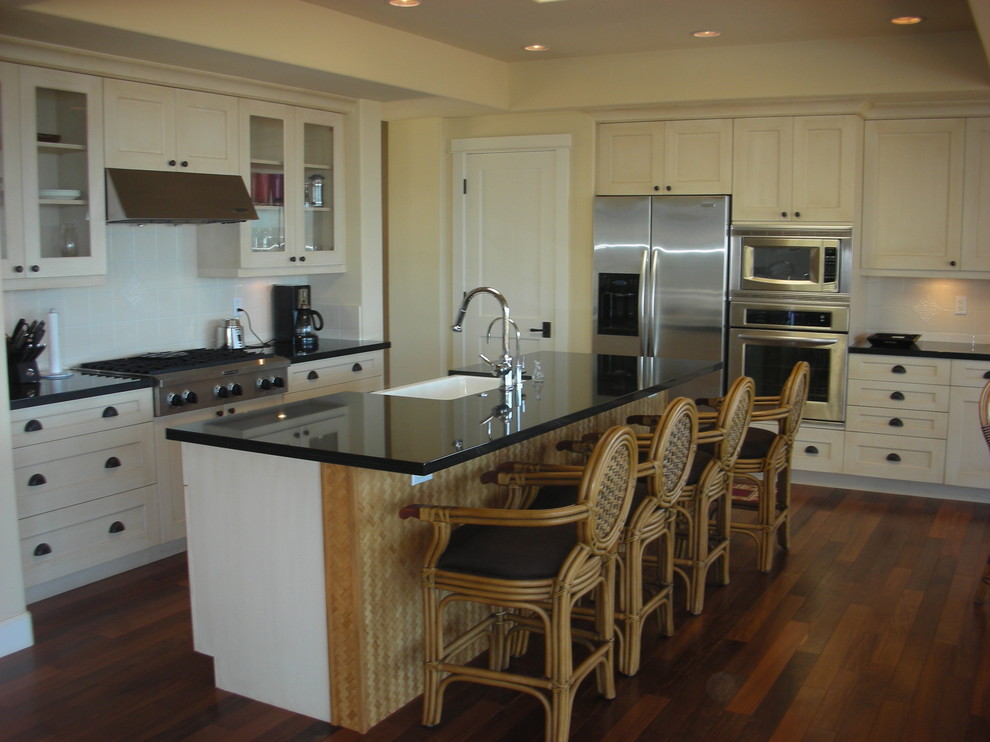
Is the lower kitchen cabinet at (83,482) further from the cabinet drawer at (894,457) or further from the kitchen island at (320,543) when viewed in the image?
the cabinet drawer at (894,457)

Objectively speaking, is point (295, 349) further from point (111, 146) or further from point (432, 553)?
point (432, 553)

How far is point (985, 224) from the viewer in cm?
555

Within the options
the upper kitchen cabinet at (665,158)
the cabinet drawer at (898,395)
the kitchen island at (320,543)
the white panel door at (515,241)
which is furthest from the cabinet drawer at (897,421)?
the kitchen island at (320,543)

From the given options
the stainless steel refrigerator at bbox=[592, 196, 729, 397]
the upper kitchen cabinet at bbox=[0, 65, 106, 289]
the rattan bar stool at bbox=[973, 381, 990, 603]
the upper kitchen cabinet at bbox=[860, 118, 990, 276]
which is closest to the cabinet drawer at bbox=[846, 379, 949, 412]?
the upper kitchen cabinet at bbox=[860, 118, 990, 276]

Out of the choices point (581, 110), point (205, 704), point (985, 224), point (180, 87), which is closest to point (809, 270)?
point (985, 224)

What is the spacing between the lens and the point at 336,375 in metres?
5.54

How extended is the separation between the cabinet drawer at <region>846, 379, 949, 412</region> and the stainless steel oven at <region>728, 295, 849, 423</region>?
8 centimetres

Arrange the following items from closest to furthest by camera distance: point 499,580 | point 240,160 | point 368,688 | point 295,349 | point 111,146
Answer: point 499,580
point 368,688
point 111,146
point 240,160
point 295,349

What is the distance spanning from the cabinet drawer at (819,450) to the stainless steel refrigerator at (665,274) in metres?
0.59

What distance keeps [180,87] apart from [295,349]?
59.6 inches

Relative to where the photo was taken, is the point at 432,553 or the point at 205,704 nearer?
the point at 432,553

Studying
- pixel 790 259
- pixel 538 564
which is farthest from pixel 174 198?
pixel 790 259

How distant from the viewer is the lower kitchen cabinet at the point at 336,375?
5230mm

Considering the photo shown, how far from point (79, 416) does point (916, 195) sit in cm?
464
